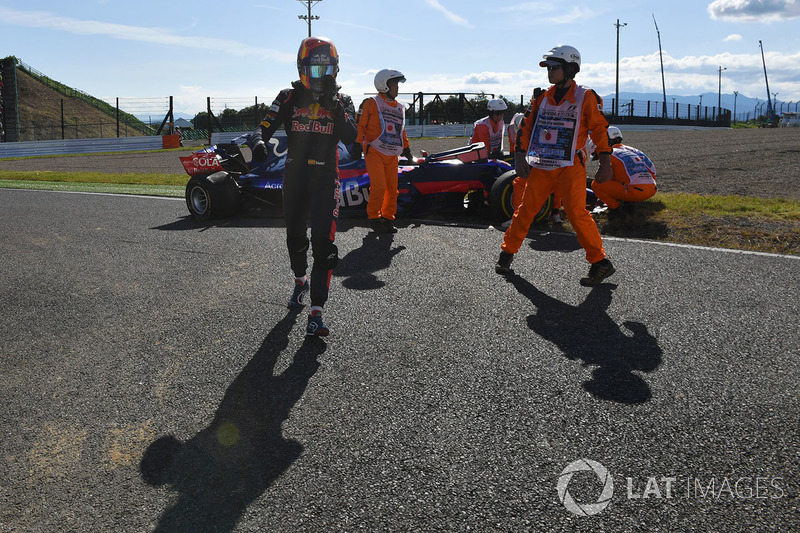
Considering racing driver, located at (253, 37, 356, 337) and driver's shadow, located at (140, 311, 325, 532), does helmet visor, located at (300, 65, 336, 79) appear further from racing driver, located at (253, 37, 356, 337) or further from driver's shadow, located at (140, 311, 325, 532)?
driver's shadow, located at (140, 311, 325, 532)

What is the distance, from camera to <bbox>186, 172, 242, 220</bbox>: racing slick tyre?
9156mm

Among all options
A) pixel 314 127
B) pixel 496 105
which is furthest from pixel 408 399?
pixel 496 105

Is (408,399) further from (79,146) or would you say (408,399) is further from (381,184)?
(79,146)

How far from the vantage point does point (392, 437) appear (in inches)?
122

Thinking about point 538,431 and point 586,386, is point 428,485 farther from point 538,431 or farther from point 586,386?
point 586,386

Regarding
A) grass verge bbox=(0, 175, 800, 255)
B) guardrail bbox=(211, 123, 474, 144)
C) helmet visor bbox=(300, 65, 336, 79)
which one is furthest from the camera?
guardrail bbox=(211, 123, 474, 144)

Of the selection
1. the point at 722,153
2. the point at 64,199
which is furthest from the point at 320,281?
the point at 722,153

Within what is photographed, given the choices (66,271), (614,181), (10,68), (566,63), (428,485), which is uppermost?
(10,68)

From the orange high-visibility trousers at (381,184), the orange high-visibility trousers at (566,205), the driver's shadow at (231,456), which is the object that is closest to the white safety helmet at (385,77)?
the orange high-visibility trousers at (381,184)

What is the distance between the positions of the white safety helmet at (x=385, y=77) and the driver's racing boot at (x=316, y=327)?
4.71m

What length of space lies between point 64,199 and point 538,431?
35.9 feet

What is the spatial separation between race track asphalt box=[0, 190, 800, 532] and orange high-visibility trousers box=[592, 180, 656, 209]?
2.31 m

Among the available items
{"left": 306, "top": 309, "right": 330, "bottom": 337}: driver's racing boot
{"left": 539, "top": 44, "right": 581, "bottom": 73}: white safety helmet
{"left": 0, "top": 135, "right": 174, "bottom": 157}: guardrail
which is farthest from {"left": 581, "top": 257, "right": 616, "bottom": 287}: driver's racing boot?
{"left": 0, "top": 135, "right": 174, "bottom": 157}: guardrail

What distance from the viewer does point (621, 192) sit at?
8492 millimetres
